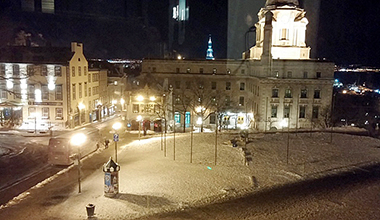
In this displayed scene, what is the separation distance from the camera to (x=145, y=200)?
16.9 meters

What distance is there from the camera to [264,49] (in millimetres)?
51219

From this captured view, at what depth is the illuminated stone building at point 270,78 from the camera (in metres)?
47.7

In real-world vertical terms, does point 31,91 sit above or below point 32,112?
above

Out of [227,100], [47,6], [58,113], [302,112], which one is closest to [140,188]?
[58,113]

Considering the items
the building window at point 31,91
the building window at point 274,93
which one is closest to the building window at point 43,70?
the building window at point 31,91

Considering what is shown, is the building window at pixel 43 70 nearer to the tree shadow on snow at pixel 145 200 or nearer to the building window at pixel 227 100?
the building window at pixel 227 100

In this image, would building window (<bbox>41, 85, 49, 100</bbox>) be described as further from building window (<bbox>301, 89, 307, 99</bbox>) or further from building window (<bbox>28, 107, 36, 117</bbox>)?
building window (<bbox>301, 89, 307, 99</bbox>)

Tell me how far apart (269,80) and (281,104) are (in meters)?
3.68

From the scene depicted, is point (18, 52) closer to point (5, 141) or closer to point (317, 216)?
point (5, 141)

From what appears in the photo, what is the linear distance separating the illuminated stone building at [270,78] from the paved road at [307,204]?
26.9 metres

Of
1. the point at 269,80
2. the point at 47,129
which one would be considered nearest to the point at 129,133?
the point at 47,129

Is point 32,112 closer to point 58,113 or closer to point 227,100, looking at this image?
point 58,113

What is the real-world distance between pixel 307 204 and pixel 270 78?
1295 inches

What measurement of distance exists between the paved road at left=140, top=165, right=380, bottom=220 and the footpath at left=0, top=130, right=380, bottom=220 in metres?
0.92
